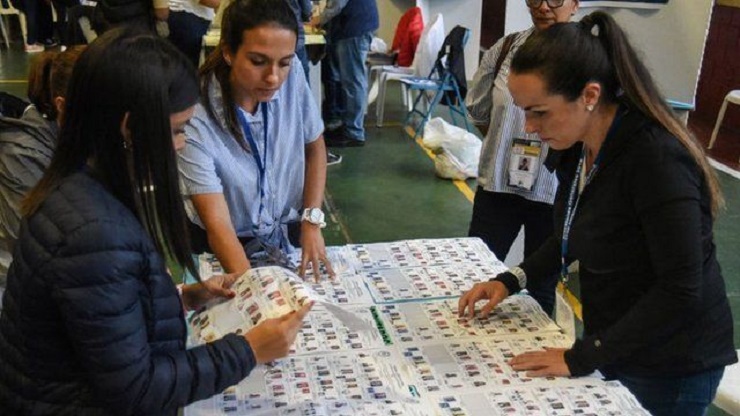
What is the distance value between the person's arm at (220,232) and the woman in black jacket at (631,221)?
72 cm

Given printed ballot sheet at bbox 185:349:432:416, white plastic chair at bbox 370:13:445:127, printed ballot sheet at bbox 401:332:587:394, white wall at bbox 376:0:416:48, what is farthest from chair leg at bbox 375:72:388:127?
printed ballot sheet at bbox 185:349:432:416

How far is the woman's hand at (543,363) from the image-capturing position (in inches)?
56.3

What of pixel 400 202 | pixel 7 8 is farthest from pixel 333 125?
pixel 7 8

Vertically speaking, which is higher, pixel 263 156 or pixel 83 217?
pixel 83 217

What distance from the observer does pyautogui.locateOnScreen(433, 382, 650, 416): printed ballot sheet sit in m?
1.32

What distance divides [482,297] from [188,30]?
3238mm

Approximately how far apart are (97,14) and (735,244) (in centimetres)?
396

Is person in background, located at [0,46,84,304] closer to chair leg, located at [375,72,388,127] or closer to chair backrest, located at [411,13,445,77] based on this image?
chair backrest, located at [411,13,445,77]

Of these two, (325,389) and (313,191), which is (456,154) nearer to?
(313,191)

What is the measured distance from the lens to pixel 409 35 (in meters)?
6.45

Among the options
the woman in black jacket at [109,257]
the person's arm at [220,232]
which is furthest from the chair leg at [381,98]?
the woman in black jacket at [109,257]

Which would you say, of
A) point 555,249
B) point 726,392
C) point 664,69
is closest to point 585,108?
point 555,249

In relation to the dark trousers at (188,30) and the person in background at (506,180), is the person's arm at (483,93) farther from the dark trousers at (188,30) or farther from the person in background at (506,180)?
the dark trousers at (188,30)

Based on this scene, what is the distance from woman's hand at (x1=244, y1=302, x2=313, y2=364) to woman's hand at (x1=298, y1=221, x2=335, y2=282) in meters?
0.59
